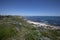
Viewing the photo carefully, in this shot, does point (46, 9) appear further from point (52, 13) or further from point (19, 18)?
point (19, 18)

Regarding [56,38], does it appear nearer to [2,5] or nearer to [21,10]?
[21,10]

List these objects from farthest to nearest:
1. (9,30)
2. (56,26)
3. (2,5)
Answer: (56,26) → (2,5) → (9,30)

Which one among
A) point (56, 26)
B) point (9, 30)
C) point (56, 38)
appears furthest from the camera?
point (56, 26)

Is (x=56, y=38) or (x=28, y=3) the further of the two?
(x=28, y=3)

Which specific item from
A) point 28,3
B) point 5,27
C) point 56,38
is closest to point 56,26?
point 56,38

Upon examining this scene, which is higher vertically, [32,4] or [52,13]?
[32,4]

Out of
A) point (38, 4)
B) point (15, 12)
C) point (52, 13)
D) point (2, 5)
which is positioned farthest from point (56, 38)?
point (2, 5)

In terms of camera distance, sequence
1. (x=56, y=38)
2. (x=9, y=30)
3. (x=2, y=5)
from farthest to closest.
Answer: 1. (x=2, y=5)
2. (x=56, y=38)
3. (x=9, y=30)

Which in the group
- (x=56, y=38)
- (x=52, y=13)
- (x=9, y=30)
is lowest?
(x=56, y=38)

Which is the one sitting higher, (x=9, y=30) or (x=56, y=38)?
(x=9, y=30)
